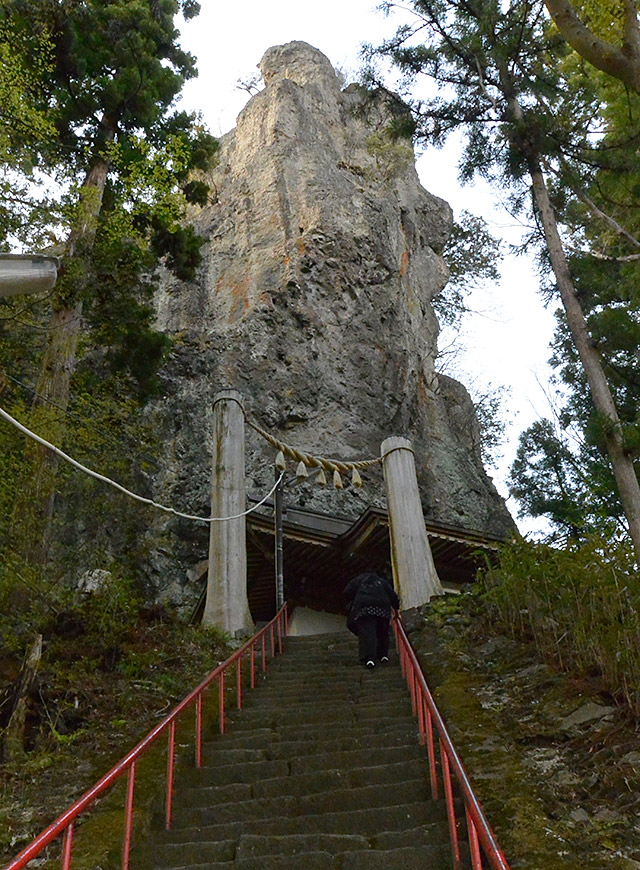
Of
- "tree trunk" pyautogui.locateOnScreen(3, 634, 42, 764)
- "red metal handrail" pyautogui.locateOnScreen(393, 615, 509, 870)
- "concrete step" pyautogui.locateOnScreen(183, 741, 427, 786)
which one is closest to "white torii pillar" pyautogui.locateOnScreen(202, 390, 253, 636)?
"tree trunk" pyautogui.locateOnScreen(3, 634, 42, 764)

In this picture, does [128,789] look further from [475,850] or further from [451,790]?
[475,850]

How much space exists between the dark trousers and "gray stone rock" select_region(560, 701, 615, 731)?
3029 mm

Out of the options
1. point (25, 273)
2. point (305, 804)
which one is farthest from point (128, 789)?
point (25, 273)

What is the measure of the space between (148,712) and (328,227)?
1895cm

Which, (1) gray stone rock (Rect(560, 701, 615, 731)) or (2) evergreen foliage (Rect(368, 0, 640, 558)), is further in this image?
(2) evergreen foliage (Rect(368, 0, 640, 558))

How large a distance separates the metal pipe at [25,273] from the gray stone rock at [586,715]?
4.56 metres

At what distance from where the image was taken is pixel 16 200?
9094mm

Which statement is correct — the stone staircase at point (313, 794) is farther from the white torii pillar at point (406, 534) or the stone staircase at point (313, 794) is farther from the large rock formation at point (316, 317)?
the large rock formation at point (316, 317)

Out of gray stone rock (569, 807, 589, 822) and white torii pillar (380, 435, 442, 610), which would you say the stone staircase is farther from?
white torii pillar (380, 435, 442, 610)

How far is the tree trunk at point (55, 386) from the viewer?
25.5 feet

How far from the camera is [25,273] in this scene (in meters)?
3.25

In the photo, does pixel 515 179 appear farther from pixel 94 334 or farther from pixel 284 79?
pixel 284 79

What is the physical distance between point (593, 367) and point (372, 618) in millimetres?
5495

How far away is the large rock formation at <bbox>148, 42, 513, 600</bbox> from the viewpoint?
19859mm
